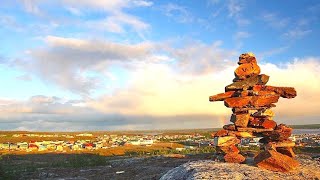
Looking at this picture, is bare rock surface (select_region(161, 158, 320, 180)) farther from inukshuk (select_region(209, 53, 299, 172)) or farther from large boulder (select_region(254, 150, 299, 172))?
inukshuk (select_region(209, 53, 299, 172))

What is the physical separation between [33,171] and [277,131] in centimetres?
2690

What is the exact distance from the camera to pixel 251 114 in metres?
19.8

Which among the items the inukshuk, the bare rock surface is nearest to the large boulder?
the bare rock surface

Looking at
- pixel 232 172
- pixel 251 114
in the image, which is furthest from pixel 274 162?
pixel 251 114

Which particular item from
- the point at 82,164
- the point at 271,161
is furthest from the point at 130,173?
the point at 271,161

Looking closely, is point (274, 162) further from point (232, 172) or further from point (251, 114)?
point (251, 114)

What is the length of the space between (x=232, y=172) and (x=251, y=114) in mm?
4280

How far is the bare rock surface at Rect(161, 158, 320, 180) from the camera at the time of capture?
1623 cm

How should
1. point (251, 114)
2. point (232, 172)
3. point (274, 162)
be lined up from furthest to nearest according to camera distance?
point (251, 114) < point (274, 162) < point (232, 172)

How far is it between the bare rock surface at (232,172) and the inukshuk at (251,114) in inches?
40.1

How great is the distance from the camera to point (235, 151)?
19.2 meters

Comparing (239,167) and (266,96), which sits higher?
(266,96)

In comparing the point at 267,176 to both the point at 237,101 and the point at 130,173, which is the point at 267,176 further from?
the point at 130,173

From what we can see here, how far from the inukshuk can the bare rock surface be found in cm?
102
